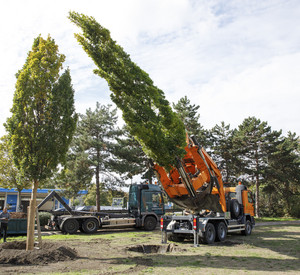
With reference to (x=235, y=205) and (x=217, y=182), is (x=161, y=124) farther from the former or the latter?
(x=235, y=205)

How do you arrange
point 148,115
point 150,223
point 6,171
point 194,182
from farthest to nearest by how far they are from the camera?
1. point 6,171
2. point 150,223
3. point 194,182
4. point 148,115

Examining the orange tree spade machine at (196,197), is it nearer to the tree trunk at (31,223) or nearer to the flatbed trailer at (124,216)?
the flatbed trailer at (124,216)

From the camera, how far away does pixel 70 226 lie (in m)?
16.5

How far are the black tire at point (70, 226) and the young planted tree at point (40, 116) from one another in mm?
7308

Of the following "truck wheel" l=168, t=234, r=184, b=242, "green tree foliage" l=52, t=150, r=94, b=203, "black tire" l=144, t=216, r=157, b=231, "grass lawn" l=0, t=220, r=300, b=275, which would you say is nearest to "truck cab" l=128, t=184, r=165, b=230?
"black tire" l=144, t=216, r=157, b=231

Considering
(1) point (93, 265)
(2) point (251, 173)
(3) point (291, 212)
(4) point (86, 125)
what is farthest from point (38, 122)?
(3) point (291, 212)

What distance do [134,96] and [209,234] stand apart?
7.30 m

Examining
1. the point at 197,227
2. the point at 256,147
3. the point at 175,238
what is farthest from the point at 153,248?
the point at 256,147

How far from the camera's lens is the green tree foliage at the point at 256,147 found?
35969 mm

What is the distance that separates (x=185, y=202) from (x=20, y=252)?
7.73 m

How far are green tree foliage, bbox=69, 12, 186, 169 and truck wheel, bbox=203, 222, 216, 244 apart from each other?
3669mm

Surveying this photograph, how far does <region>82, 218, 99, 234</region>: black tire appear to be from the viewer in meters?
16.9

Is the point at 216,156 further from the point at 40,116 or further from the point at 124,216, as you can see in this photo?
the point at 40,116

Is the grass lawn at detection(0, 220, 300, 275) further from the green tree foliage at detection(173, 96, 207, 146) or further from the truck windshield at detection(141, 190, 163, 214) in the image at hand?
the green tree foliage at detection(173, 96, 207, 146)
